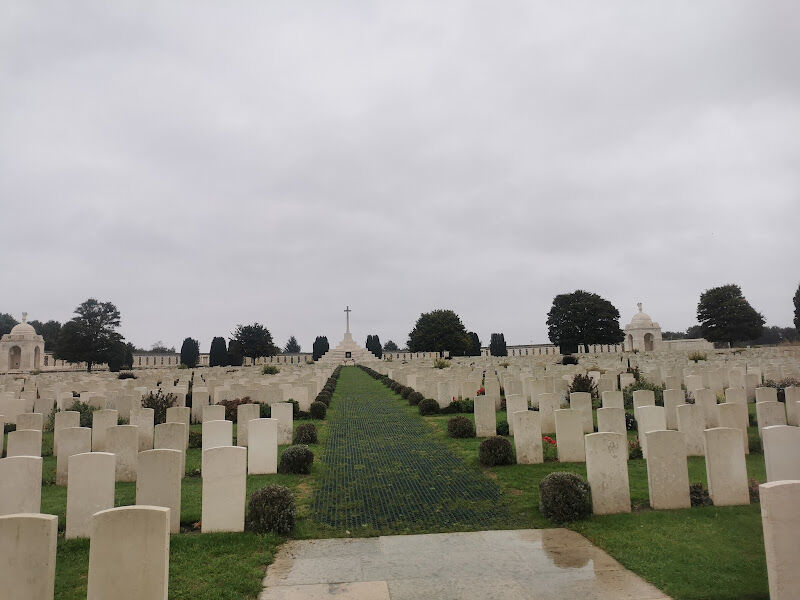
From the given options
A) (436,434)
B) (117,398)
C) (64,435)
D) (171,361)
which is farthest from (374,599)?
(171,361)

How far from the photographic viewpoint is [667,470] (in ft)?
23.1

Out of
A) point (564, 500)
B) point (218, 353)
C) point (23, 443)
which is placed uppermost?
point (218, 353)

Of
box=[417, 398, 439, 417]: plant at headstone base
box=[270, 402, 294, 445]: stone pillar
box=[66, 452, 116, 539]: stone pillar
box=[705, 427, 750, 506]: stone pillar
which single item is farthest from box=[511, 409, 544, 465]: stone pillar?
box=[417, 398, 439, 417]: plant at headstone base

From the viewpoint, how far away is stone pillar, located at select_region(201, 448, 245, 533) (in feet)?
21.3

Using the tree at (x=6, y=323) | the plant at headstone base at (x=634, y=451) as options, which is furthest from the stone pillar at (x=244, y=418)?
the tree at (x=6, y=323)

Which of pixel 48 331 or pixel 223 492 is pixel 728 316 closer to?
pixel 223 492

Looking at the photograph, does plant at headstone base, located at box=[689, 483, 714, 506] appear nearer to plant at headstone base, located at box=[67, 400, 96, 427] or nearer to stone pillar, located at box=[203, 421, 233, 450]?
stone pillar, located at box=[203, 421, 233, 450]

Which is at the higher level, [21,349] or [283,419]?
[21,349]

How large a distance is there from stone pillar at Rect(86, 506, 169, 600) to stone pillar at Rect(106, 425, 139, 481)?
18.3 ft

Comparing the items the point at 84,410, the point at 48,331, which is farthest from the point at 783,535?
the point at 48,331

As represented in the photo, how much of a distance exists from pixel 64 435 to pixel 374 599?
7404mm

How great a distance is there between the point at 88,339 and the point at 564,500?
64.8m

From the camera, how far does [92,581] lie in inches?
161

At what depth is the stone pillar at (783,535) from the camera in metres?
4.24
